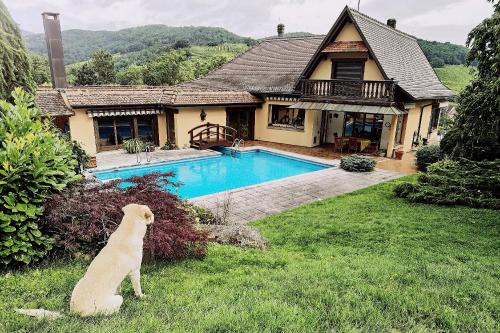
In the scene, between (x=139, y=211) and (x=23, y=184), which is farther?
(x=23, y=184)

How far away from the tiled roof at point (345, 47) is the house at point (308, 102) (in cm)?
6

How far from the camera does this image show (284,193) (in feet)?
40.1

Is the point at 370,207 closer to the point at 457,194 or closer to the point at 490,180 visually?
the point at 457,194

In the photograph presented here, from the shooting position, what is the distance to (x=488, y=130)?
23.8 feet

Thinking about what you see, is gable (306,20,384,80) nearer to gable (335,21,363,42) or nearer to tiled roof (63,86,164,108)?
gable (335,21,363,42)

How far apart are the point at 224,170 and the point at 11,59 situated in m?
11.8

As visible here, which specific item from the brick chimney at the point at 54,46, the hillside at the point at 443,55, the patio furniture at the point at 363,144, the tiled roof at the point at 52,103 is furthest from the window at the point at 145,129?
the hillside at the point at 443,55

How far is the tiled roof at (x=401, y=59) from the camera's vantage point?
18178 mm

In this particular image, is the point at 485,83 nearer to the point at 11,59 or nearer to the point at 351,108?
the point at 11,59

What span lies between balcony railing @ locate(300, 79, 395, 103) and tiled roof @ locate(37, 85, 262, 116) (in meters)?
4.52

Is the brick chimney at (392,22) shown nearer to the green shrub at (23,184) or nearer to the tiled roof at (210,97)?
the tiled roof at (210,97)

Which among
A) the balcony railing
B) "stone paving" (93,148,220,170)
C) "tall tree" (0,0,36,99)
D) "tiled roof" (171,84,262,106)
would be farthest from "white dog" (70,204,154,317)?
the balcony railing

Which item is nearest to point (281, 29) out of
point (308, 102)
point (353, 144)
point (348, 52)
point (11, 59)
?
point (348, 52)

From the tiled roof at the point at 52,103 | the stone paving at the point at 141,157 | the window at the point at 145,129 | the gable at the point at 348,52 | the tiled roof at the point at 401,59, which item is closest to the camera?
the tiled roof at the point at 52,103
